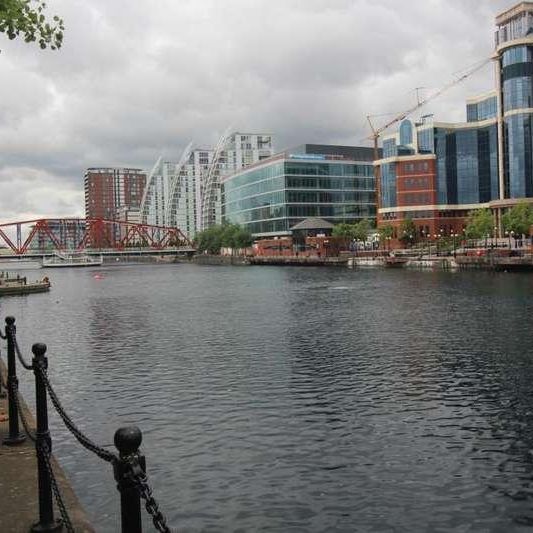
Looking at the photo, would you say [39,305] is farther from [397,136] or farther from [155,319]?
[397,136]

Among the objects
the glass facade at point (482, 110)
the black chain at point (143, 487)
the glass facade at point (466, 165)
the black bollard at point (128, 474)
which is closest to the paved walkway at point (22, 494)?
the black bollard at point (128, 474)

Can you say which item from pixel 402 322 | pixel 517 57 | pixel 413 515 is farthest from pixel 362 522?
pixel 517 57

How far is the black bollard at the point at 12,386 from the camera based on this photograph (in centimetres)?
1191

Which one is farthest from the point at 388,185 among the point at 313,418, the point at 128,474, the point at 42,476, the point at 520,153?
the point at 128,474

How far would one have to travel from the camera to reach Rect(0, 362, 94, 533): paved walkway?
8945mm

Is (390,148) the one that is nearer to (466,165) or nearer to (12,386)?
(466,165)

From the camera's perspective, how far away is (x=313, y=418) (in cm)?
1955

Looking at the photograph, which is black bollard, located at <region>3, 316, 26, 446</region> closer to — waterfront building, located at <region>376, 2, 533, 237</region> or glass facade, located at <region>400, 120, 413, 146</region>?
waterfront building, located at <region>376, 2, 533, 237</region>

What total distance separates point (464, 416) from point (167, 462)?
908 centimetres

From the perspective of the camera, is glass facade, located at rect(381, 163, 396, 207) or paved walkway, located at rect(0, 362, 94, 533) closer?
paved walkway, located at rect(0, 362, 94, 533)

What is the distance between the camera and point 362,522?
12461 millimetres

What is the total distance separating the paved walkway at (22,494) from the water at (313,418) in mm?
2023

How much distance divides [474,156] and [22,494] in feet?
581

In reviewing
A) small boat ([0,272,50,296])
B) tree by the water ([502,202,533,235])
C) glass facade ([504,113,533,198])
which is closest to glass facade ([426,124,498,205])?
glass facade ([504,113,533,198])
